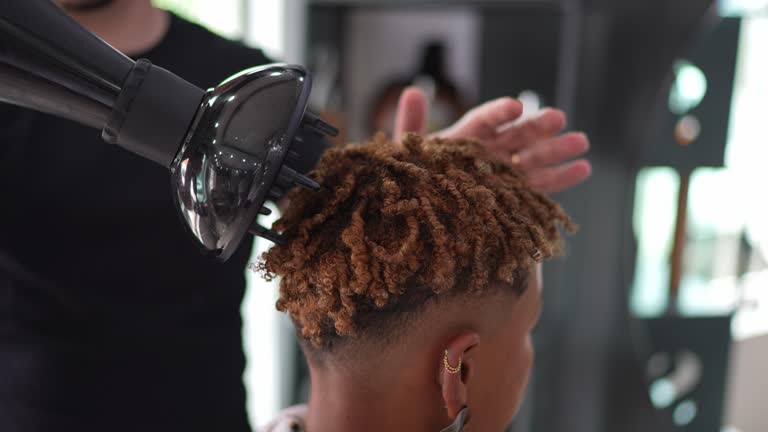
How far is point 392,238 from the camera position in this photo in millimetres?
591

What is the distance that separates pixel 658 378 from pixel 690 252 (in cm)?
28

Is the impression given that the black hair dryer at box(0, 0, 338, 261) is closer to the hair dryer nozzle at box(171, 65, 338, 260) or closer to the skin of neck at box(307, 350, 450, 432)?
the hair dryer nozzle at box(171, 65, 338, 260)

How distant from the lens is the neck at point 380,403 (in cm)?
63

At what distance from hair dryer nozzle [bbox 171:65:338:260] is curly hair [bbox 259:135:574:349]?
127 millimetres

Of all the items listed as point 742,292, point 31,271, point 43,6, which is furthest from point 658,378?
point 43,6

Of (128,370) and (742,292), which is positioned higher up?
(742,292)

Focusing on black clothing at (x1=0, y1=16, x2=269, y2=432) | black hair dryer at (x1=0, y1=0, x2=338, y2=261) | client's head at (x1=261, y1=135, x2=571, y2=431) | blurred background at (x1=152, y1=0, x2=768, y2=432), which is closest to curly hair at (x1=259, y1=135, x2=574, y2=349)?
client's head at (x1=261, y1=135, x2=571, y2=431)

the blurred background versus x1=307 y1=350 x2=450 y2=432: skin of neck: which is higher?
the blurred background

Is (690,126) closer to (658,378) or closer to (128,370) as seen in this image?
(658,378)

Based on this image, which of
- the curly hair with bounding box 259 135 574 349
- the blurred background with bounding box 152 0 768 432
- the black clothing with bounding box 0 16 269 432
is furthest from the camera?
the blurred background with bounding box 152 0 768 432

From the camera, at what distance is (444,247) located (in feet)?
1.92

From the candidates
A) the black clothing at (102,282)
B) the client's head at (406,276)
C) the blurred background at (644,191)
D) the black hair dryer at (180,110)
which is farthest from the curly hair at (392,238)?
the blurred background at (644,191)

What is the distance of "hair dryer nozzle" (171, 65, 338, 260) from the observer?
467 millimetres

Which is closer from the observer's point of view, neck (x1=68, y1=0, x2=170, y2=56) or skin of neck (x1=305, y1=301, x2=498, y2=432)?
A: skin of neck (x1=305, y1=301, x2=498, y2=432)
